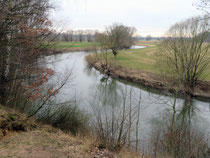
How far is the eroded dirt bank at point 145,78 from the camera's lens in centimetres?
1688

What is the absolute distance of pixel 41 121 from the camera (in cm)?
891

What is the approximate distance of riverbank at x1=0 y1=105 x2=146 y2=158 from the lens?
208 inches

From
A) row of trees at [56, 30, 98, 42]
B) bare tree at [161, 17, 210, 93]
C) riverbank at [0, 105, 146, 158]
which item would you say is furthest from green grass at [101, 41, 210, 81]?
riverbank at [0, 105, 146, 158]

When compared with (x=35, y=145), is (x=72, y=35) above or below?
above

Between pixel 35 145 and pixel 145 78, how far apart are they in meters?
18.5

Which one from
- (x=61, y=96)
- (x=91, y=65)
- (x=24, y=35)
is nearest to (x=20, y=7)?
(x=24, y=35)

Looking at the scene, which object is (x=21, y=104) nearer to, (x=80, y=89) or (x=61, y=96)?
(x=61, y=96)

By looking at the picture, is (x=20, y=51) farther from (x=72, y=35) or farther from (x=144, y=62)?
(x=144, y=62)

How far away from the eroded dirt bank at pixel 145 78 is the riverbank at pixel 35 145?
975 cm

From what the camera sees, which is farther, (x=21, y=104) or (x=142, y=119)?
(x=142, y=119)

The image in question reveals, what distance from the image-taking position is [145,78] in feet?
72.5

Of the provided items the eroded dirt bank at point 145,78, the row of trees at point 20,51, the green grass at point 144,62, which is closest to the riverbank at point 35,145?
the row of trees at point 20,51

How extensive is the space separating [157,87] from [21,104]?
1537 centimetres

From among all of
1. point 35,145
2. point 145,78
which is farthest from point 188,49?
point 35,145
